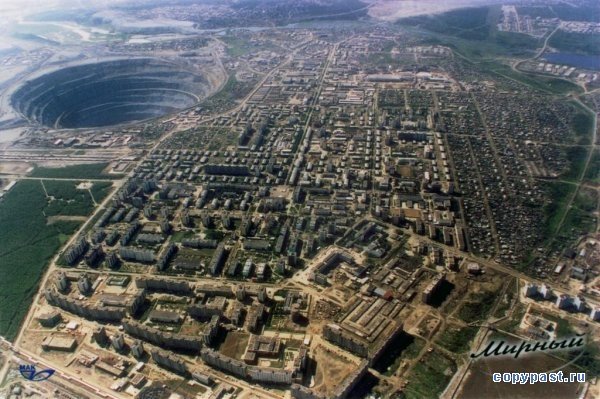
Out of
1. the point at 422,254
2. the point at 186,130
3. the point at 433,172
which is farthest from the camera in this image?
the point at 186,130

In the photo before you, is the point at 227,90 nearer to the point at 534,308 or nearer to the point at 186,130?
the point at 186,130

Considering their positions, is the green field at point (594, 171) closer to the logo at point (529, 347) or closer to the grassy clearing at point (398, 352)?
the logo at point (529, 347)

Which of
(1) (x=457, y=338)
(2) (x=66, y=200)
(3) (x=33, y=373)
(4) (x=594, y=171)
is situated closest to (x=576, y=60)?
(4) (x=594, y=171)

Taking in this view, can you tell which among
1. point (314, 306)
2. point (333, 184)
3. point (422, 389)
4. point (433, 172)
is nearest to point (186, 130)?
point (333, 184)

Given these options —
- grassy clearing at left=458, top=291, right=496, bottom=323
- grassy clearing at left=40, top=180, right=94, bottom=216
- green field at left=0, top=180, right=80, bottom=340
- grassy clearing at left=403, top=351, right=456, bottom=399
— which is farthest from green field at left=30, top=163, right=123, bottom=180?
grassy clearing at left=458, top=291, right=496, bottom=323

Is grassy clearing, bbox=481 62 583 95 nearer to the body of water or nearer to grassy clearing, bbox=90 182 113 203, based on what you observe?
the body of water

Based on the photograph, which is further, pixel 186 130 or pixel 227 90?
pixel 227 90

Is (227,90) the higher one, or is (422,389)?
(227,90)
